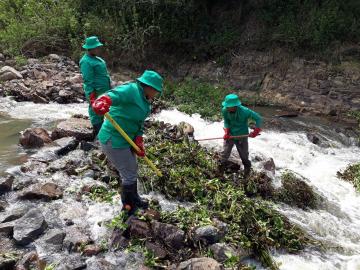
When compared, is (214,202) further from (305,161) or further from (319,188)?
(305,161)

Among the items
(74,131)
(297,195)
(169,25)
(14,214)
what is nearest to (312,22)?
(169,25)

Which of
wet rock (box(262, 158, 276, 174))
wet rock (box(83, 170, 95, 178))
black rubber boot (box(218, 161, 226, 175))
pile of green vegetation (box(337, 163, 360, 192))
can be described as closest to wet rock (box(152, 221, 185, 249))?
wet rock (box(83, 170, 95, 178))

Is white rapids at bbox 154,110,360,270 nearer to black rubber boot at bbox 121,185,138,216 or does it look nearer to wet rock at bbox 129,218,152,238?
wet rock at bbox 129,218,152,238

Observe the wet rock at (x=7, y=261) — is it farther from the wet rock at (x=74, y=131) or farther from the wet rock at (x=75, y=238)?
the wet rock at (x=74, y=131)

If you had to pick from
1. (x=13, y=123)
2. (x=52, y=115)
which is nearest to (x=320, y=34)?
(x=52, y=115)

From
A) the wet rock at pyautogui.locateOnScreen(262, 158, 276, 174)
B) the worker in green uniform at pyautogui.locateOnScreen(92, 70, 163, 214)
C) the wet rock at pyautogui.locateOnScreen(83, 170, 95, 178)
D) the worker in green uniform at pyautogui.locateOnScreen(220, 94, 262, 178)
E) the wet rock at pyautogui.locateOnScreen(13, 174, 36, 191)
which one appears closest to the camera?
the worker in green uniform at pyautogui.locateOnScreen(92, 70, 163, 214)

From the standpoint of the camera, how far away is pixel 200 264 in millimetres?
3912

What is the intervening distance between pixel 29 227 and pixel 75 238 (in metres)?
0.50

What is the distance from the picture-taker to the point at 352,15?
13.0 meters

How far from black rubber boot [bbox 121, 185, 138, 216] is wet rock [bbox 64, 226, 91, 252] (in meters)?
0.53

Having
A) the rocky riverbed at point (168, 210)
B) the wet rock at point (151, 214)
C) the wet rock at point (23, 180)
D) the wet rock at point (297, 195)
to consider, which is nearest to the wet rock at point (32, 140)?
the rocky riverbed at point (168, 210)

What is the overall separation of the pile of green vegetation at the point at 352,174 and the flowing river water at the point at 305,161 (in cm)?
12

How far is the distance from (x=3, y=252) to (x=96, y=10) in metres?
12.5

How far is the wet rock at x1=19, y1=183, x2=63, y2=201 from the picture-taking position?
5.10m
